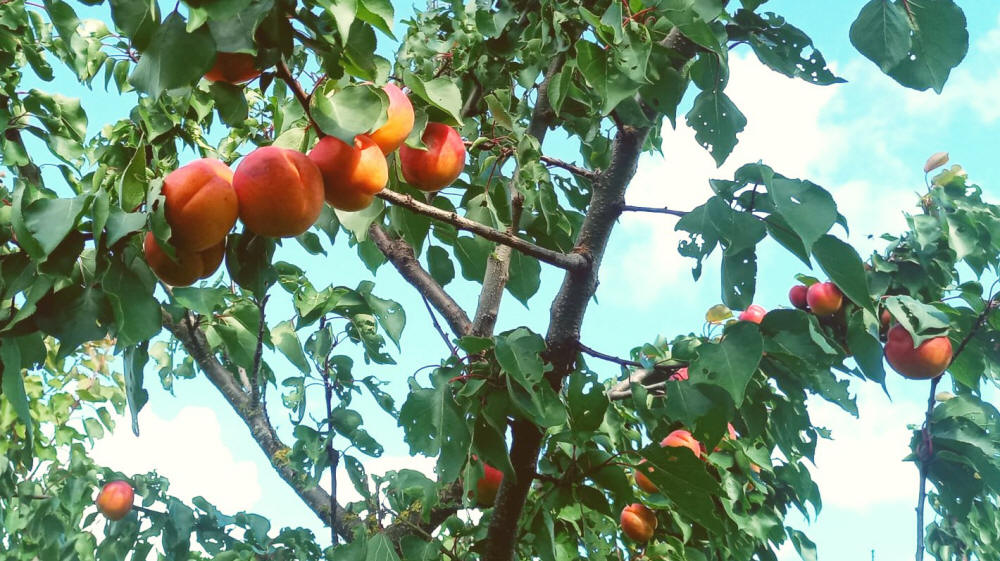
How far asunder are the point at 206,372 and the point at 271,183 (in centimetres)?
141

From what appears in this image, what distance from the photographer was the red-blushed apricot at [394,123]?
84 cm

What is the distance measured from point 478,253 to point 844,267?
0.59 m

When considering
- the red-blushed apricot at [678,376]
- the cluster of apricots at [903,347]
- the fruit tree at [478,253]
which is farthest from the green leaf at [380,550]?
the cluster of apricots at [903,347]

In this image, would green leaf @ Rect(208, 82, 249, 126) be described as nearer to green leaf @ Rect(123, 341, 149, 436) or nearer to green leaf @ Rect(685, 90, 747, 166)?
green leaf @ Rect(123, 341, 149, 436)

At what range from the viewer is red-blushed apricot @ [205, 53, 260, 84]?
749 millimetres

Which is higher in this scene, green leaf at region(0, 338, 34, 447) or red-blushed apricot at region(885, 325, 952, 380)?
red-blushed apricot at region(885, 325, 952, 380)

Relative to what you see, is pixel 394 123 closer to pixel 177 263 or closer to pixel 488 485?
pixel 177 263

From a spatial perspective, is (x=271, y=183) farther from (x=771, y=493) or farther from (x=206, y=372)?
(x=771, y=493)

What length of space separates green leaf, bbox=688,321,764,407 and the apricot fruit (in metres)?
1.02

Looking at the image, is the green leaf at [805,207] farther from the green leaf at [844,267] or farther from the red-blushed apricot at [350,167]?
the red-blushed apricot at [350,167]

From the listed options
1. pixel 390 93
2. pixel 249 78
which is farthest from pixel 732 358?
pixel 249 78

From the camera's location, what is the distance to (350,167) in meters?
0.77

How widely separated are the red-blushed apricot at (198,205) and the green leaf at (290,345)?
31.3 inches

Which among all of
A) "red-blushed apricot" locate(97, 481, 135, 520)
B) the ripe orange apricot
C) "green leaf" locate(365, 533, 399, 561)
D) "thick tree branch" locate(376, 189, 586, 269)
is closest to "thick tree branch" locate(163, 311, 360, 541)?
"green leaf" locate(365, 533, 399, 561)
